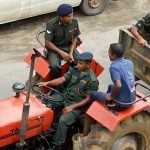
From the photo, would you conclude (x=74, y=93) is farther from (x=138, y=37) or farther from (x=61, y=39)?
(x=138, y=37)

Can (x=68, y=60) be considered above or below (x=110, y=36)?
above

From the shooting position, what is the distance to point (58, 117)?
6.64 meters

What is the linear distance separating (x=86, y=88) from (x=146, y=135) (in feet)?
3.71

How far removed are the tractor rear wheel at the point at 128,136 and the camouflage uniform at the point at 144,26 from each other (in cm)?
241

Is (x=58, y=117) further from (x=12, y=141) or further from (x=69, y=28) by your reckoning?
(x=69, y=28)

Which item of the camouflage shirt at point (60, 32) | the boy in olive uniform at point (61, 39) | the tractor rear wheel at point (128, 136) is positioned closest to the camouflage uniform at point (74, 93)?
the tractor rear wheel at point (128, 136)

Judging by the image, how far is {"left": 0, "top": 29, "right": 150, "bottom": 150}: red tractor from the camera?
5.89 m

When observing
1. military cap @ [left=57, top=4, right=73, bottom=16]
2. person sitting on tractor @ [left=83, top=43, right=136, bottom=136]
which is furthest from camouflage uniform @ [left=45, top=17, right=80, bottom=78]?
person sitting on tractor @ [left=83, top=43, right=136, bottom=136]

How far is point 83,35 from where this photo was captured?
10.9 m

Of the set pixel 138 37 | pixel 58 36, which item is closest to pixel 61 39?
pixel 58 36

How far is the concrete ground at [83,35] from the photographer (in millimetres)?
9266

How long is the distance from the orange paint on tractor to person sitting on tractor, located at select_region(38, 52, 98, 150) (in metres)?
0.20

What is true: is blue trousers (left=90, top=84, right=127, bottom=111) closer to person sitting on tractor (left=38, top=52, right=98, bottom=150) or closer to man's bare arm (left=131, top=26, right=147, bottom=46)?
person sitting on tractor (left=38, top=52, right=98, bottom=150)

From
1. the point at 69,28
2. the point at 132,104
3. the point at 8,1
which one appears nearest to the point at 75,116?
the point at 132,104
